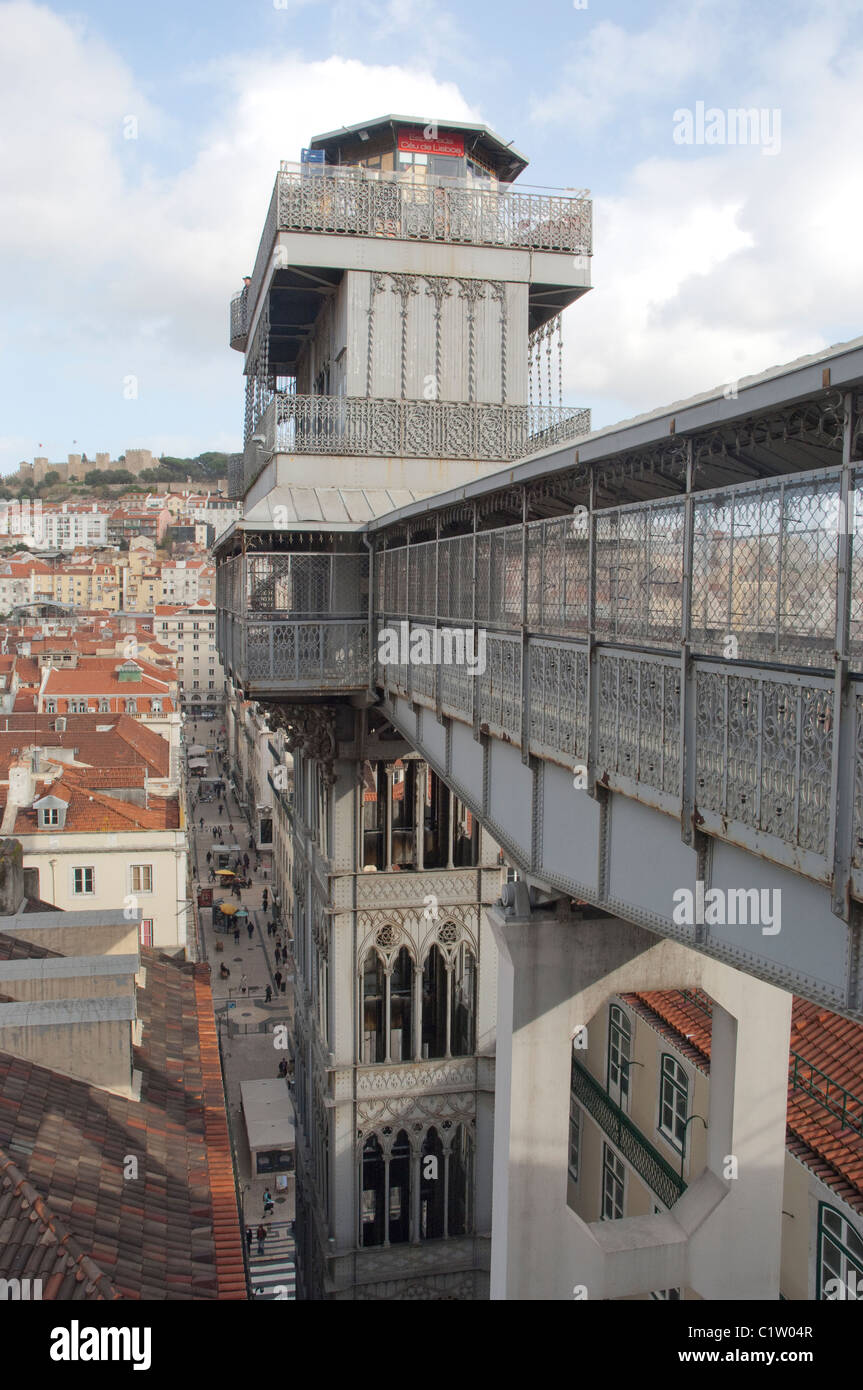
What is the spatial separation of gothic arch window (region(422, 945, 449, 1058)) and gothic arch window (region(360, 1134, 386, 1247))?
6.11ft

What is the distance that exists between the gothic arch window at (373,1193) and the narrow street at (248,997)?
207cm

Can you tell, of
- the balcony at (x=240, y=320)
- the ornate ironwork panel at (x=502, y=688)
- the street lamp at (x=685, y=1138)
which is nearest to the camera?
the ornate ironwork panel at (x=502, y=688)

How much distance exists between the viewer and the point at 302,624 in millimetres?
16250

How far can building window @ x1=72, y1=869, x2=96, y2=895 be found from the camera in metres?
33.2

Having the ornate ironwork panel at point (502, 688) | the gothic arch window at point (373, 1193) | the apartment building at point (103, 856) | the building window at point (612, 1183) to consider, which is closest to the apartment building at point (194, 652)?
the apartment building at point (103, 856)

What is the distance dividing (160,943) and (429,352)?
825 inches

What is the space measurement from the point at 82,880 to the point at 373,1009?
52.8ft

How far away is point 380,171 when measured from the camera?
19000 mm

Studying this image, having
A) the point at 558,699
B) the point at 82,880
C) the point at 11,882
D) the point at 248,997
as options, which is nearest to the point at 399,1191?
the point at 11,882

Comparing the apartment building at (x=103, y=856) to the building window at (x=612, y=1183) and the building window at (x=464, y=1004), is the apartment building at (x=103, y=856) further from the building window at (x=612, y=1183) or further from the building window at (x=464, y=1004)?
the building window at (x=612, y=1183)

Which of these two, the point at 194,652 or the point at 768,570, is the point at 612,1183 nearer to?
the point at 768,570

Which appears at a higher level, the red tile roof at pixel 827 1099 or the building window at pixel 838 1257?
the red tile roof at pixel 827 1099

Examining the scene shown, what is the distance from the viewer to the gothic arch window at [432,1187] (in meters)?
19.9
